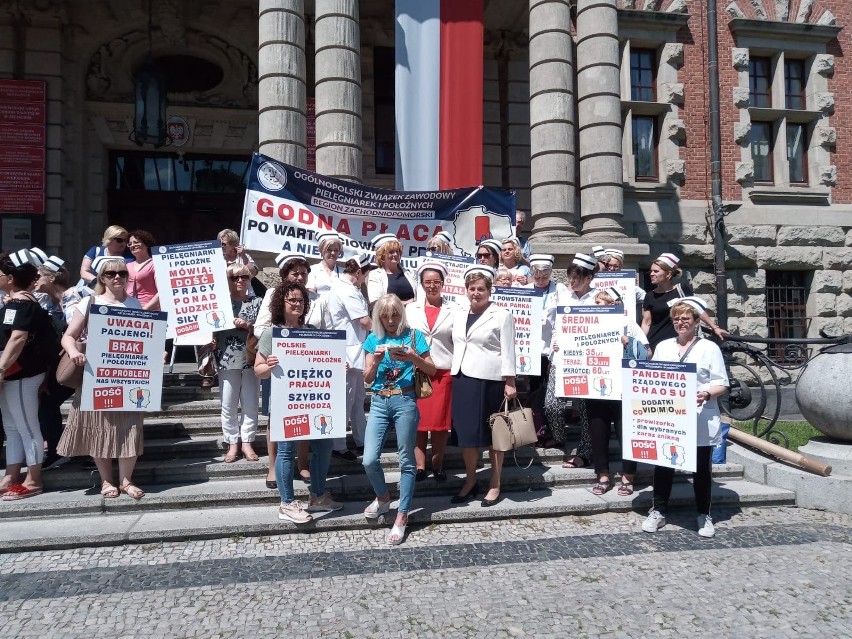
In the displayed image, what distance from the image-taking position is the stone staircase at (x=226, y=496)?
5199 mm

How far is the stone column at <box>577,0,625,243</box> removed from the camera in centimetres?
1137

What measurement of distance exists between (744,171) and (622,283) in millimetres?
9933

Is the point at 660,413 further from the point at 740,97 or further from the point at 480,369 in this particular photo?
the point at 740,97

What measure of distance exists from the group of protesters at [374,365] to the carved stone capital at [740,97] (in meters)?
10.4

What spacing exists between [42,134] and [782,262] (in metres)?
16.6

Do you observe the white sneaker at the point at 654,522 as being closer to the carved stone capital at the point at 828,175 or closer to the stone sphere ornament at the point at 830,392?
the stone sphere ornament at the point at 830,392

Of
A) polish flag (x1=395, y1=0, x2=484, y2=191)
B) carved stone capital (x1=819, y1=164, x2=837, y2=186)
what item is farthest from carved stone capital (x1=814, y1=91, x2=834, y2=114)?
polish flag (x1=395, y1=0, x2=484, y2=191)

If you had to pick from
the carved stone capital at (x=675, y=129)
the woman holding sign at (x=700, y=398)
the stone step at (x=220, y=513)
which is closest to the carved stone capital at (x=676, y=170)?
the carved stone capital at (x=675, y=129)

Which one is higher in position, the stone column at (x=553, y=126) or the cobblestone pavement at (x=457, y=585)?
the stone column at (x=553, y=126)

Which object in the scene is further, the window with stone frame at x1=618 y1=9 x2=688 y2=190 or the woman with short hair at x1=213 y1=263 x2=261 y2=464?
the window with stone frame at x1=618 y1=9 x2=688 y2=190

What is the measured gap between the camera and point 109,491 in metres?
5.61

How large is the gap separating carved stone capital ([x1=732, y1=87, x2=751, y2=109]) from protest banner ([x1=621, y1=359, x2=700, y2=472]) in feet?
40.4

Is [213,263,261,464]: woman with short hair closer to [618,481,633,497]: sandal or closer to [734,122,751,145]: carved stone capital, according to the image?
[618,481,633,497]: sandal

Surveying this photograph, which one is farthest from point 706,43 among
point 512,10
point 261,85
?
point 261,85
